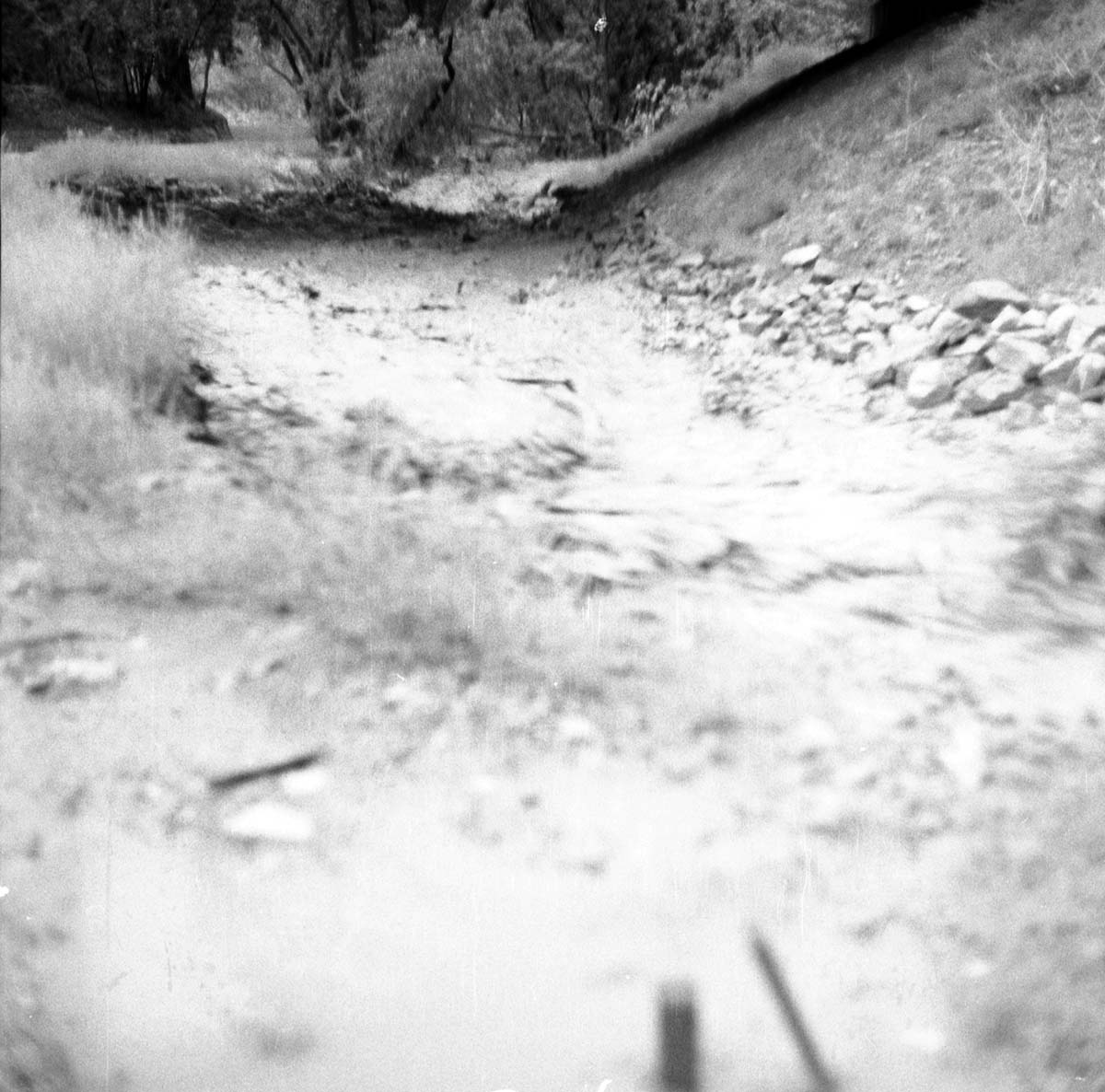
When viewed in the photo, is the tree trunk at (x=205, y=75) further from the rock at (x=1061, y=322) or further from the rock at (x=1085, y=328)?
the rock at (x=1061, y=322)

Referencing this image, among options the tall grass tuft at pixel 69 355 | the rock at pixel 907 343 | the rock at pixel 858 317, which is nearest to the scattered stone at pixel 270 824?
the tall grass tuft at pixel 69 355

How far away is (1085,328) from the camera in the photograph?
16.7 feet

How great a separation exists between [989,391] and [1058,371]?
39cm

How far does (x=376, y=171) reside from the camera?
4.61 metres

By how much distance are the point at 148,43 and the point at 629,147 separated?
4.37 m

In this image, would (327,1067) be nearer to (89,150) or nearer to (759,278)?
(89,150)

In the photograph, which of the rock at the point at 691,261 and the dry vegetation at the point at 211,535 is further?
the rock at the point at 691,261

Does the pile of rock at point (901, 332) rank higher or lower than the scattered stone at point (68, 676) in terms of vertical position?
higher

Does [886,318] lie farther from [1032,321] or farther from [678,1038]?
[678,1038]

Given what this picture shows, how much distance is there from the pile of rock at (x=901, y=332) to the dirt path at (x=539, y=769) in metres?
1.20

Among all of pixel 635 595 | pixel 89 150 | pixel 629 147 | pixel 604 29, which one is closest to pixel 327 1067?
pixel 635 595

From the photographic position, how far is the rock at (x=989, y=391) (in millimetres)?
4699

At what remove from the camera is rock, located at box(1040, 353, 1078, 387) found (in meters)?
4.82

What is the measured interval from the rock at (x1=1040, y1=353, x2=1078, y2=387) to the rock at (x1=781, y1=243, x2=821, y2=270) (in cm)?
243
